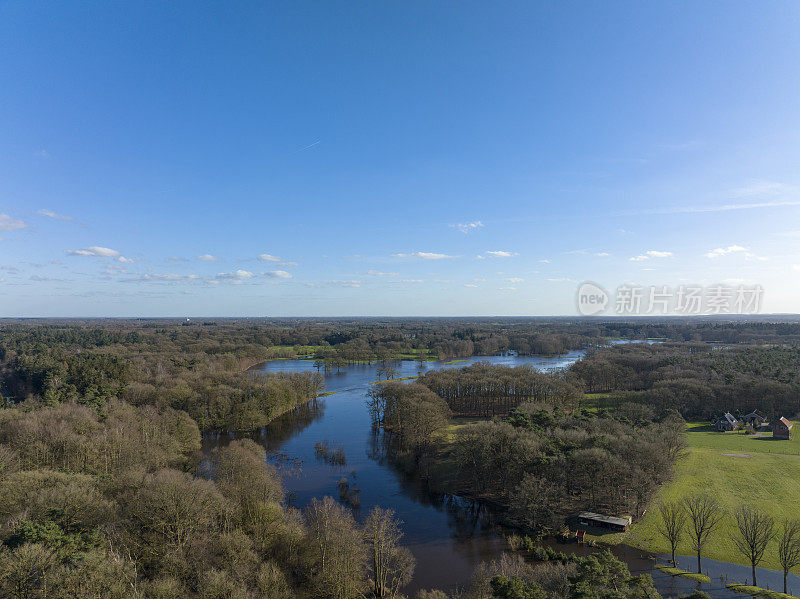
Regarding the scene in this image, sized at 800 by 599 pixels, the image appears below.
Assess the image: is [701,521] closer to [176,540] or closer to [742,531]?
[742,531]

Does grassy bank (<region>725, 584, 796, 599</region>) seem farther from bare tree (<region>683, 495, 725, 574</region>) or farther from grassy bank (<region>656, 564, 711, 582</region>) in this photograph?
bare tree (<region>683, 495, 725, 574</region>)

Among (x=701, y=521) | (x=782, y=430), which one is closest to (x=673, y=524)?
(x=701, y=521)

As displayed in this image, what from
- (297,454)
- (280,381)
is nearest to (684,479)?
(297,454)

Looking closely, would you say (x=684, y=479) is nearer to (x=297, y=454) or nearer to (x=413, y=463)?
(x=413, y=463)

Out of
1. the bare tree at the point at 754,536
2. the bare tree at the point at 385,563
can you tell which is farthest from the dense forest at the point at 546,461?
the bare tree at the point at 385,563

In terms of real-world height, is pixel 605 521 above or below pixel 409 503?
above

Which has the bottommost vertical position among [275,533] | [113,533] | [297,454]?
[297,454]
